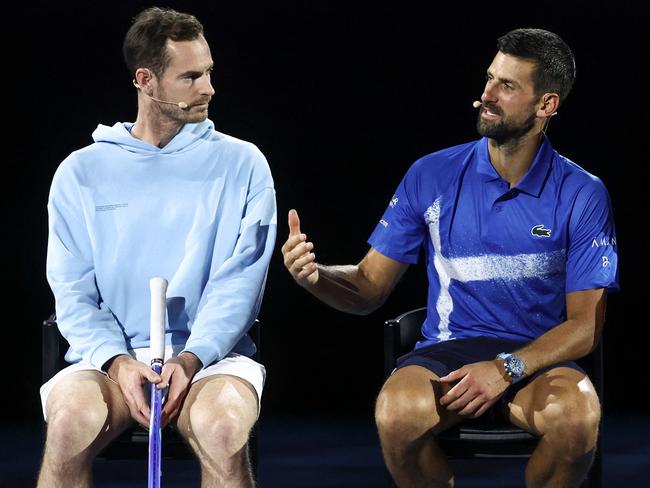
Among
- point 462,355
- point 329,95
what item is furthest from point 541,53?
point 329,95

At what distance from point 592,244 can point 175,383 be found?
114 cm

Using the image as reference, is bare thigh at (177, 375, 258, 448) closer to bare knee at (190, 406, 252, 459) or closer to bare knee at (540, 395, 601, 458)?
bare knee at (190, 406, 252, 459)

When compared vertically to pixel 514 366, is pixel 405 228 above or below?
above

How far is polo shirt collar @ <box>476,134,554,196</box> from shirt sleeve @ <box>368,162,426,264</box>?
184 mm

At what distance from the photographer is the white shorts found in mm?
3330

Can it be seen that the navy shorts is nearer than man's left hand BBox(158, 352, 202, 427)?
No

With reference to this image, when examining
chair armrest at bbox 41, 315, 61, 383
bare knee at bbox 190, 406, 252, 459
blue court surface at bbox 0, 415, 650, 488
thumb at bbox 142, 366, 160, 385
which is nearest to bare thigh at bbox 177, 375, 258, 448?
bare knee at bbox 190, 406, 252, 459

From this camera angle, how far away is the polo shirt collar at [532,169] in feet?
11.8

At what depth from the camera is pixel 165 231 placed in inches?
138

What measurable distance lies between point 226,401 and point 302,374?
2080 mm

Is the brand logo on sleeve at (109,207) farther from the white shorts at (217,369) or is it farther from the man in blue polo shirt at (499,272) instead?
the man in blue polo shirt at (499,272)

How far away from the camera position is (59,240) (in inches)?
138

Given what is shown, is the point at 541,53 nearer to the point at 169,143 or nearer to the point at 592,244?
the point at 592,244
